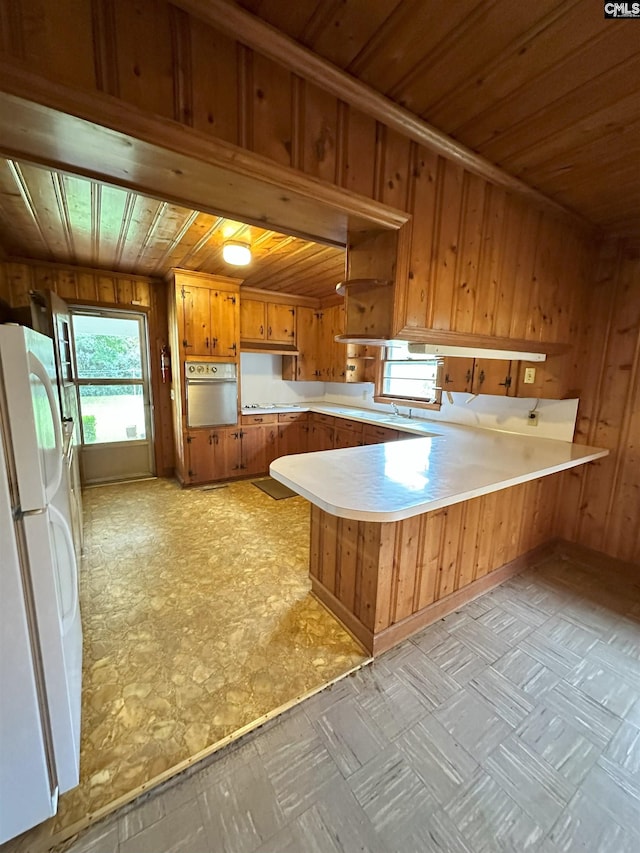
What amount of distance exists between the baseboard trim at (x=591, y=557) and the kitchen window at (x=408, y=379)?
169cm

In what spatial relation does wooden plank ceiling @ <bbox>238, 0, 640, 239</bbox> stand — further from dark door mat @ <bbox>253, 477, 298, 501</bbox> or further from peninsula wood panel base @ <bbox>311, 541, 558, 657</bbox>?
dark door mat @ <bbox>253, 477, 298, 501</bbox>

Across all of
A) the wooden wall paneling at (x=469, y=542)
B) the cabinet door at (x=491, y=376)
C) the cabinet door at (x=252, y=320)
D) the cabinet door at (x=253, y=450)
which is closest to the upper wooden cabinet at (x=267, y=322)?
the cabinet door at (x=252, y=320)

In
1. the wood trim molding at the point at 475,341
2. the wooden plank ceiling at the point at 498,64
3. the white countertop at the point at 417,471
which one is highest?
the wooden plank ceiling at the point at 498,64

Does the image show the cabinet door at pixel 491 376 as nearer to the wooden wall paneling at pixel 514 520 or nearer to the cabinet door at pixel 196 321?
the wooden wall paneling at pixel 514 520

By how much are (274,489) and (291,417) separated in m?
1.09

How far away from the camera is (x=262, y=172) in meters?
1.08

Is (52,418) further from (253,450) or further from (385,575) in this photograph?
(253,450)

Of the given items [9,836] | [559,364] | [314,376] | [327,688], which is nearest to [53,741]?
[9,836]

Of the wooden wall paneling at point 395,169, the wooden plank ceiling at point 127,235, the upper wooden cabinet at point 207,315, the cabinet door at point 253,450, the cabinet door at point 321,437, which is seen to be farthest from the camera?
the cabinet door at point 321,437

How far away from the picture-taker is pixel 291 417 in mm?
4805

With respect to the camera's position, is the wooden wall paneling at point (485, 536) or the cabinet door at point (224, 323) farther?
the cabinet door at point (224, 323)

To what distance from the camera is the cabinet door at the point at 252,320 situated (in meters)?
4.41

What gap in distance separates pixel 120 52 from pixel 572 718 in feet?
9.48

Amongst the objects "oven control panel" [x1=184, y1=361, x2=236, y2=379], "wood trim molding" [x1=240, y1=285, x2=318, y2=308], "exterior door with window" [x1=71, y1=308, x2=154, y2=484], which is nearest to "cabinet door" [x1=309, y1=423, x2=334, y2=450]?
"oven control panel" [x1=184, y1=361, x2=236, y2=379]
